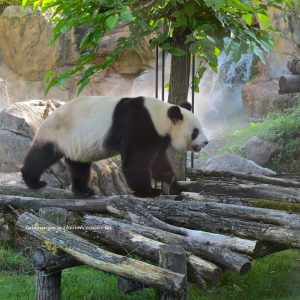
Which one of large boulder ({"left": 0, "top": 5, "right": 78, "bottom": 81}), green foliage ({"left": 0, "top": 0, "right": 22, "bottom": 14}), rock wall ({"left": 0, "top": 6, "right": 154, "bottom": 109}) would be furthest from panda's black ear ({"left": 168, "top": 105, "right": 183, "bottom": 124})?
green foliage ({"left": 0, "top": 0, "right": 22, "bottom": 14})

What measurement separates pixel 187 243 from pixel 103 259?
69 cm

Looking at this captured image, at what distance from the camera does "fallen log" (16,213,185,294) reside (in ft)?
10.6

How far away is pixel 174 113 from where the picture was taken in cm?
529

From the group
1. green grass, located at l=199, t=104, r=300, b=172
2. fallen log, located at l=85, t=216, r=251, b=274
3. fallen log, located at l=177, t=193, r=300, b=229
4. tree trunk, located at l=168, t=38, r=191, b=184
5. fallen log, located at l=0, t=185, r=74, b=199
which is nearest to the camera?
fallen log, located at l=85, t=216, r=251, b=274

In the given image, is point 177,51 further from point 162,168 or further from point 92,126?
point 162,168

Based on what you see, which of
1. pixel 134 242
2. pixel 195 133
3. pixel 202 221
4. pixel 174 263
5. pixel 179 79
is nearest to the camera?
pixel 174 263

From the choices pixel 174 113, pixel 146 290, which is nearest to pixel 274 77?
pixel 174 113

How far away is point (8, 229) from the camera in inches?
223

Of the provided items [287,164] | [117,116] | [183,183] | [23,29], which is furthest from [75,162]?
[23,29]

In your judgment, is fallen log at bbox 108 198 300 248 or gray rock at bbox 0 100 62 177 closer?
fallen log at bbox 108 198 300 248

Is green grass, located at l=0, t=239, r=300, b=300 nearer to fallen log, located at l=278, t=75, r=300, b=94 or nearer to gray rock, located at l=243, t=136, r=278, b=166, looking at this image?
fallen log, located at l=278, t=75, r=300, b=94

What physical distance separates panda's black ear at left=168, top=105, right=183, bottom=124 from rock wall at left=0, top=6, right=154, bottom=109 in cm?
1055

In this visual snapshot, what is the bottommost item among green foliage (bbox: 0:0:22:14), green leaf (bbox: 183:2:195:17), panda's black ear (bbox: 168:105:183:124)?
panda's black ear (bbox: 168:105:183:124)

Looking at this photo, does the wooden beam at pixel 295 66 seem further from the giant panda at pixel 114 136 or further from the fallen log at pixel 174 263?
the fallen log at pixel 174 263
